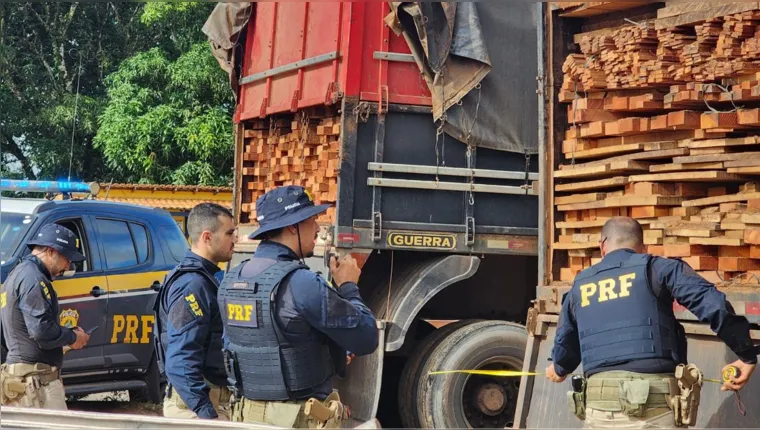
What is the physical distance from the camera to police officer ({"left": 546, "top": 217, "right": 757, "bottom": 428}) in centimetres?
530

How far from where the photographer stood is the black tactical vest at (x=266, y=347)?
→ 500 cm

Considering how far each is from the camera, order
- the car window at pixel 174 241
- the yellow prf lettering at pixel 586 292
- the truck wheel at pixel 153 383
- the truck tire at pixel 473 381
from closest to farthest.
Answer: the yellow prf lettering at pixel 586 292
the truck tire at pixel 473 381
the truck wheel at pixel 153 383
the car window at pixel 174 241

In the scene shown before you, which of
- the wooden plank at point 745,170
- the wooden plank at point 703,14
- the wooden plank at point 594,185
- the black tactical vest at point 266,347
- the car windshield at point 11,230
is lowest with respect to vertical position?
the black tactical vest at point 266,347

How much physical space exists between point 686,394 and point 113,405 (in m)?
A: 8.04

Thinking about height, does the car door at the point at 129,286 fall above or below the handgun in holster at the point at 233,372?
above

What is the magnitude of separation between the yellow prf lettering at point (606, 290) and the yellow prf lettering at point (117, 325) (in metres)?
5.89

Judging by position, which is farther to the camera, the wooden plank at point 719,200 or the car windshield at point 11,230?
the car windshield at point 11,230

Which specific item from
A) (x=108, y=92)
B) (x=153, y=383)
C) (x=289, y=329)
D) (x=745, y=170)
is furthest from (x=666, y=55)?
(x=108, y=92)

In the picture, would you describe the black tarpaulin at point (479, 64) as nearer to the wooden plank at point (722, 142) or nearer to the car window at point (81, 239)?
the wooden plank at point (722, 142)

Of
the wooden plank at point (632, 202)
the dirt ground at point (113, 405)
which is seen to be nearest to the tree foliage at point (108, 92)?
the dirt ground at point (113, 405)

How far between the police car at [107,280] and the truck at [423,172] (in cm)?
201

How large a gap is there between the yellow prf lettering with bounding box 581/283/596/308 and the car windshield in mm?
5825

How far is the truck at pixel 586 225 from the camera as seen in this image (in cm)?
635

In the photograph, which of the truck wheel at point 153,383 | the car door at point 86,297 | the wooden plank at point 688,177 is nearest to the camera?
the wooden plank at point 688,177
